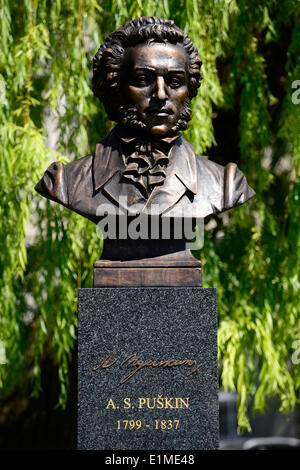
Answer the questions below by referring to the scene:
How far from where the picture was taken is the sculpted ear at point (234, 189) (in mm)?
3465

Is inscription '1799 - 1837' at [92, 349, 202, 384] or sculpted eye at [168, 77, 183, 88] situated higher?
sculpted eye at [168, 77, 183, 88]

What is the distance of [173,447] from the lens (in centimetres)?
321

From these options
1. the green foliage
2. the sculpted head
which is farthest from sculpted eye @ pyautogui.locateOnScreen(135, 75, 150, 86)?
the green foliage

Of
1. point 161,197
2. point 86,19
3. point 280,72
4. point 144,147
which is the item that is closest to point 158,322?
point 161,197

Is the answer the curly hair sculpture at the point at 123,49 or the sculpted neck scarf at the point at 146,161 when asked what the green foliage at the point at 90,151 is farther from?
the sculpted neck scarf at the point at 146,161

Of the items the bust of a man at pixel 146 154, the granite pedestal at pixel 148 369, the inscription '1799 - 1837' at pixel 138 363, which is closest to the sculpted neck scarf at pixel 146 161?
the bust of a man at pixel 146 154

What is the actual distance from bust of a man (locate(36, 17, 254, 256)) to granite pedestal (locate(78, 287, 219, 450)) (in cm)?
43

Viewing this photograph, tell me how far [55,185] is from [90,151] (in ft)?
5.21

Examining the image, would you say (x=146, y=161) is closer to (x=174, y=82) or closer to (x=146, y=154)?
(x=146, y=154)

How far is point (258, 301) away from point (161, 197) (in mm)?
1771

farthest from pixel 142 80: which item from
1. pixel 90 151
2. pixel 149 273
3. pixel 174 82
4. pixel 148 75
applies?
pixel 90 151

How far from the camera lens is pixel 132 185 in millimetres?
3451

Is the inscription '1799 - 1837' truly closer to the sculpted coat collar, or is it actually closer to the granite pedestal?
the granite pedestal

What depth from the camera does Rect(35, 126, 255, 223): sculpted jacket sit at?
3406mm
